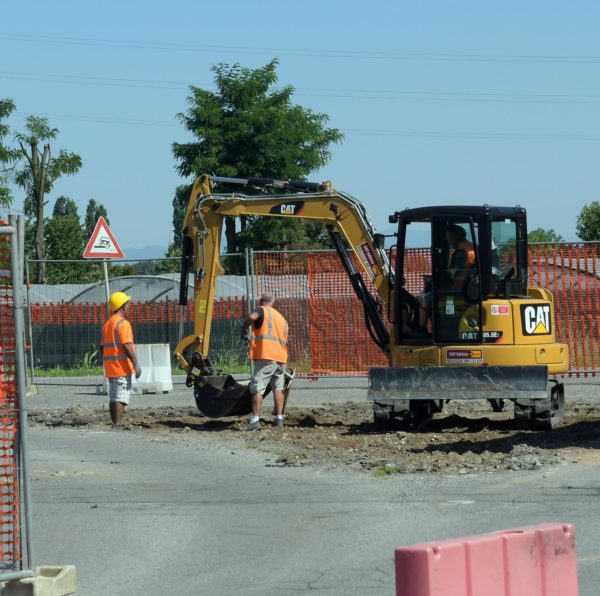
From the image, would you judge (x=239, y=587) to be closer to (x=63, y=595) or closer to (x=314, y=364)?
(x=63, y=595)

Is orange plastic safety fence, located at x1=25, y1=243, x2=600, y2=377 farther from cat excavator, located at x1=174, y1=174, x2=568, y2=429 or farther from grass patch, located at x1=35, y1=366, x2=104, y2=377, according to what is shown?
grass patch, located at x1=35, y1=366, x2=104, y2=377

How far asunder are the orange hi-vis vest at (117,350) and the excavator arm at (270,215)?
0.75 meters

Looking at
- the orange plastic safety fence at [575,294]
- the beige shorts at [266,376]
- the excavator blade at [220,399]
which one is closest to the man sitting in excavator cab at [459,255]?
the beige shorts at [266,376]

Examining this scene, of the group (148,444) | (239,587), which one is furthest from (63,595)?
(148,444)

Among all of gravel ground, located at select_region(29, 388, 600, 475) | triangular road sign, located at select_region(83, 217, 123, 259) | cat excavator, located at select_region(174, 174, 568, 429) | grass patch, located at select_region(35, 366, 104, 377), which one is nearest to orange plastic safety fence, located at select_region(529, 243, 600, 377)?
gravel ground, located at select_region(29, 388, 600, 475)

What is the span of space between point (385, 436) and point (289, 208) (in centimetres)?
353

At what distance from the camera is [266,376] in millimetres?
15688

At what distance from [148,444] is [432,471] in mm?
3973

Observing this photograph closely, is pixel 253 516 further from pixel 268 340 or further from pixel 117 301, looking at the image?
pixel 117 301

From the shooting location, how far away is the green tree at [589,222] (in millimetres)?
→ 57944

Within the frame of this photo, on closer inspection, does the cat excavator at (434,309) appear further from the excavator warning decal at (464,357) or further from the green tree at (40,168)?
the green tree at (40,168)

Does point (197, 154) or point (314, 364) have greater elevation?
point (197, 154)

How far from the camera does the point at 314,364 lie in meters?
22.2

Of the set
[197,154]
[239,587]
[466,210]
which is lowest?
[239,587]
